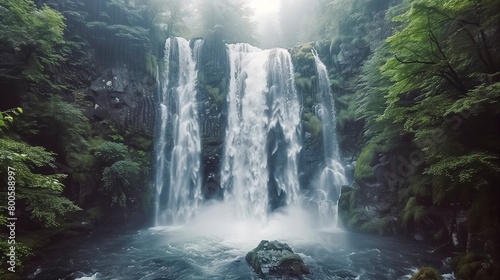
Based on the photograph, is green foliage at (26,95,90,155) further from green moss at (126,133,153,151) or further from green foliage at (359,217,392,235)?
green foliage at (359,217,392,235)

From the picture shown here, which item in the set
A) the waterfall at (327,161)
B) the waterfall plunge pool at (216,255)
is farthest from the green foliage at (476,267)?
the waterfall at (327,161)

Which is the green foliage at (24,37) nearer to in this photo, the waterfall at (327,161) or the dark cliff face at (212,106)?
the dark cliff face at (212,106)

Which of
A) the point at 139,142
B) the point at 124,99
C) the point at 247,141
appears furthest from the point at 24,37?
the point at 247,141

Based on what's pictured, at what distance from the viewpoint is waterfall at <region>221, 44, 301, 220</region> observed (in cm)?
1781

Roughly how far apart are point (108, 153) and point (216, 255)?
315 inches

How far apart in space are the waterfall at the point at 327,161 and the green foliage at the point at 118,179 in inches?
437

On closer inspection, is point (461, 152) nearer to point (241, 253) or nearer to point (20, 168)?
point (241, 253)

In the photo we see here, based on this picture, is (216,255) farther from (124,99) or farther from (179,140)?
(124,99)

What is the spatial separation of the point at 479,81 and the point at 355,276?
24.3 ft

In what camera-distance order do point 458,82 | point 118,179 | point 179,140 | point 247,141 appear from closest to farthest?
1. point 458,82
2. point 118,179
3. point 179,140
4. point 247,141

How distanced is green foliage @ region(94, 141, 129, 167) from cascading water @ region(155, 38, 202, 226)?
3653 millimetres

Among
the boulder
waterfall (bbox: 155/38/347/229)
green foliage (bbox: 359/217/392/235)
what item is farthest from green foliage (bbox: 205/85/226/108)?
the boulder

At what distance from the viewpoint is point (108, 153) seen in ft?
46.2

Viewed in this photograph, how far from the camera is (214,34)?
22328 mm
